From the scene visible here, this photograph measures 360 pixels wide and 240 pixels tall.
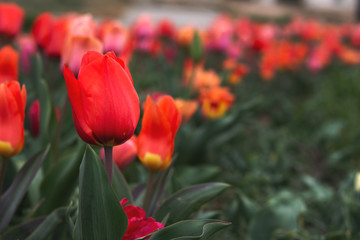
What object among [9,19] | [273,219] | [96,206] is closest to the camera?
[96,206]

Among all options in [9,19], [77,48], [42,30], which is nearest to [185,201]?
[77,48]

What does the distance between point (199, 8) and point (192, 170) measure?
14.5 m

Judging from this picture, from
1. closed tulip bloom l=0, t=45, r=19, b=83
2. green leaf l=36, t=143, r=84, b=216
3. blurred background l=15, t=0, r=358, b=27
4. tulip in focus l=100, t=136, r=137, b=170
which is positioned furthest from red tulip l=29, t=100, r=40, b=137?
blurred background l=15, t=0, r=358, b=27

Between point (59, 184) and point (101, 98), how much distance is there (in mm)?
449

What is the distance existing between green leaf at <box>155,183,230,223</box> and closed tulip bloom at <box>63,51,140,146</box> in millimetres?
266

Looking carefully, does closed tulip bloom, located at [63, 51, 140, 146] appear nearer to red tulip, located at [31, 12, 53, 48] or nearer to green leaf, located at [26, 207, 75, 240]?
green leaf, located at [26, 207, 75, 240]

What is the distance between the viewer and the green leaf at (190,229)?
2.49 feet

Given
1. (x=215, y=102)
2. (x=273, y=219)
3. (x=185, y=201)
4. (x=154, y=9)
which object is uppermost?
(x=185, y=201)

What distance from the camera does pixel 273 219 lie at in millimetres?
1373

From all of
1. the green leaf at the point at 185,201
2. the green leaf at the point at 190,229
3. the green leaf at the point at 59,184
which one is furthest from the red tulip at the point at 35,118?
the green leaf at the point at 190,229

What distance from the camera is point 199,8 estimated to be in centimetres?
1559

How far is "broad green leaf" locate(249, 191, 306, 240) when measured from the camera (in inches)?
53.2

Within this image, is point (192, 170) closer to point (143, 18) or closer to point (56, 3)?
point (143, 18)

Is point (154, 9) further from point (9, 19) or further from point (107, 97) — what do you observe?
point (107, 97)
